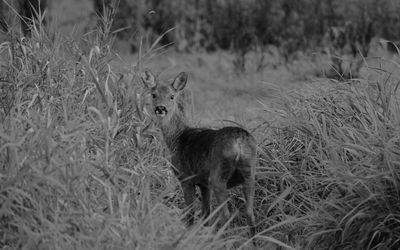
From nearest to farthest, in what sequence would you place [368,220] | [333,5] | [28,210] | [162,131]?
[28,210] < [368,220] < [162,131] < [333,5]

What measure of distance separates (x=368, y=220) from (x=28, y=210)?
89.4 inches

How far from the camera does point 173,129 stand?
22.2 ft

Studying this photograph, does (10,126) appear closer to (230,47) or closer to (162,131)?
(162,131)

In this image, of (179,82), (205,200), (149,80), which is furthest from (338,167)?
(149,80)

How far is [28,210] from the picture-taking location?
4.91m

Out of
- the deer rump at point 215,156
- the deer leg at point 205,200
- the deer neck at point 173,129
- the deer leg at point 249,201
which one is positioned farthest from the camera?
the deer neck at point 173,129

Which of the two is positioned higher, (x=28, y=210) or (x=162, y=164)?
(x=28, y=210)

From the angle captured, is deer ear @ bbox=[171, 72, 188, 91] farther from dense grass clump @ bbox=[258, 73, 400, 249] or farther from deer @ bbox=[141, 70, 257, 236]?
dense grass clump @ bbox=[258, 73, 400, 249]

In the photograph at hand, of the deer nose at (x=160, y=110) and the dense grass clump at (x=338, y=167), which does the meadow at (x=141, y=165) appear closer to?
the dense grass clump at (x=338, y=167)

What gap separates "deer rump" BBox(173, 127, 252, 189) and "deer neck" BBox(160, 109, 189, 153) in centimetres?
13

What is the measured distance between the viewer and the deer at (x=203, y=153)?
582cm

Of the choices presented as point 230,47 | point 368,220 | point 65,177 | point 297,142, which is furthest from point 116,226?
point 230,47

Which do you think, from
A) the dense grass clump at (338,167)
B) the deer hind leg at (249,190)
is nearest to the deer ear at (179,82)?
the dense grass clump at (338,167)

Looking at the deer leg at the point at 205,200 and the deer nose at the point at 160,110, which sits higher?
the deer nose at the point at 160,110
